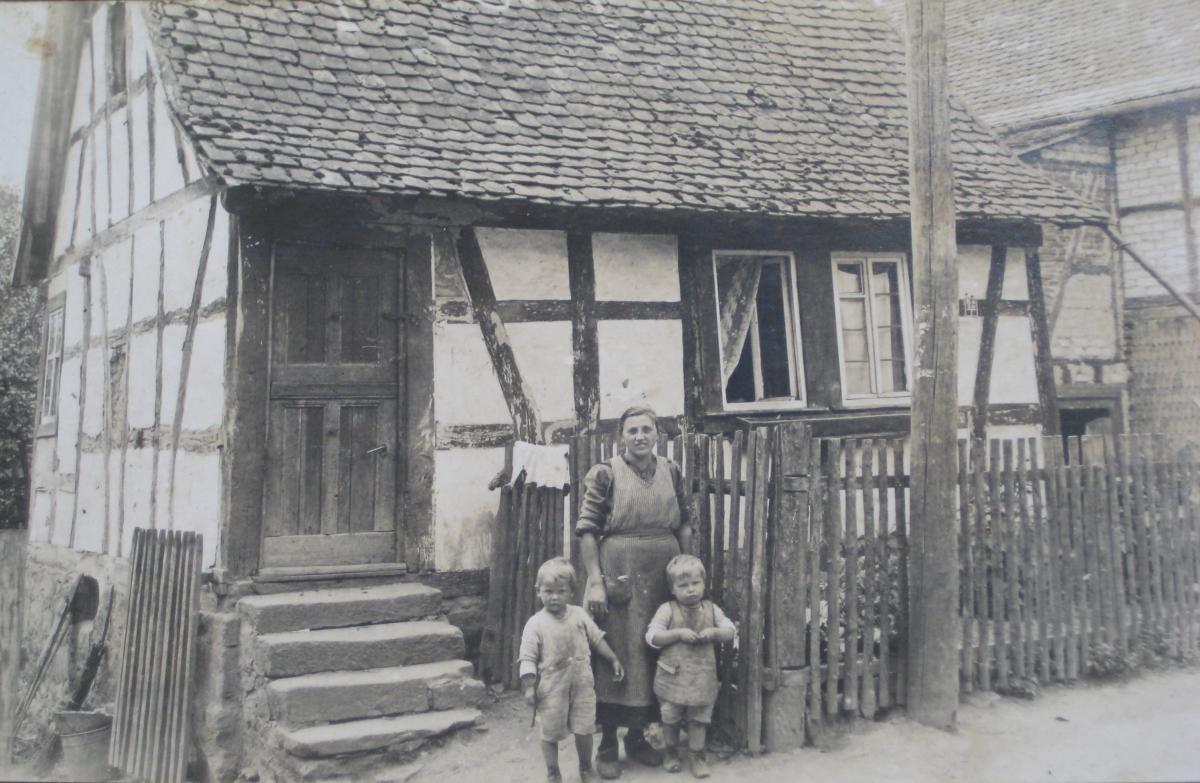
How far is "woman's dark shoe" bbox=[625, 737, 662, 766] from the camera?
5.03 metres

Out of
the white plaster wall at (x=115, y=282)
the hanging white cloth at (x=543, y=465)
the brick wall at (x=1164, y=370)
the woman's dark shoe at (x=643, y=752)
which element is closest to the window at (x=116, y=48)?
the white plaster wall at (x=115, y=282)

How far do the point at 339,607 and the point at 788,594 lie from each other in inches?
116

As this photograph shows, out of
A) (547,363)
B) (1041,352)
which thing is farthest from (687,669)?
(1041,352)

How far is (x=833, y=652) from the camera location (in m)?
5.39

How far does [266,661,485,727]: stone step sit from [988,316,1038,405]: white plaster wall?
6.06 m

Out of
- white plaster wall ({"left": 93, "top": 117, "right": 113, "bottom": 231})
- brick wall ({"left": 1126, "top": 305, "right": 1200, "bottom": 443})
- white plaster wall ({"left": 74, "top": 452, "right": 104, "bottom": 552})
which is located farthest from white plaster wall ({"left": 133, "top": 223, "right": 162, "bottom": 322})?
brick wall ({"left": 1126, "top": 305, "right": 1200, "bottom": 443})

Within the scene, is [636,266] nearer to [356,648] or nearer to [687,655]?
[356,648]

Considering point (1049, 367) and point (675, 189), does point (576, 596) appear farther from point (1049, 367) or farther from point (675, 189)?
point (1049, 367)

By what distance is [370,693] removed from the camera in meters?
5.65

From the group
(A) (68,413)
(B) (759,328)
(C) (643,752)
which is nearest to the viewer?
(C) (643,752)

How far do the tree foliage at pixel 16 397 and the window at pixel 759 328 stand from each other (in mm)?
11725

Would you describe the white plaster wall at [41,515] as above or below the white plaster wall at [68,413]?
below

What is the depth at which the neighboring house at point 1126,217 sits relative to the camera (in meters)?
12.2

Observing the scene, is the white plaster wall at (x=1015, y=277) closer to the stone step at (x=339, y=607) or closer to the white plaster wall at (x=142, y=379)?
the stone step at (x=339, y=607)
